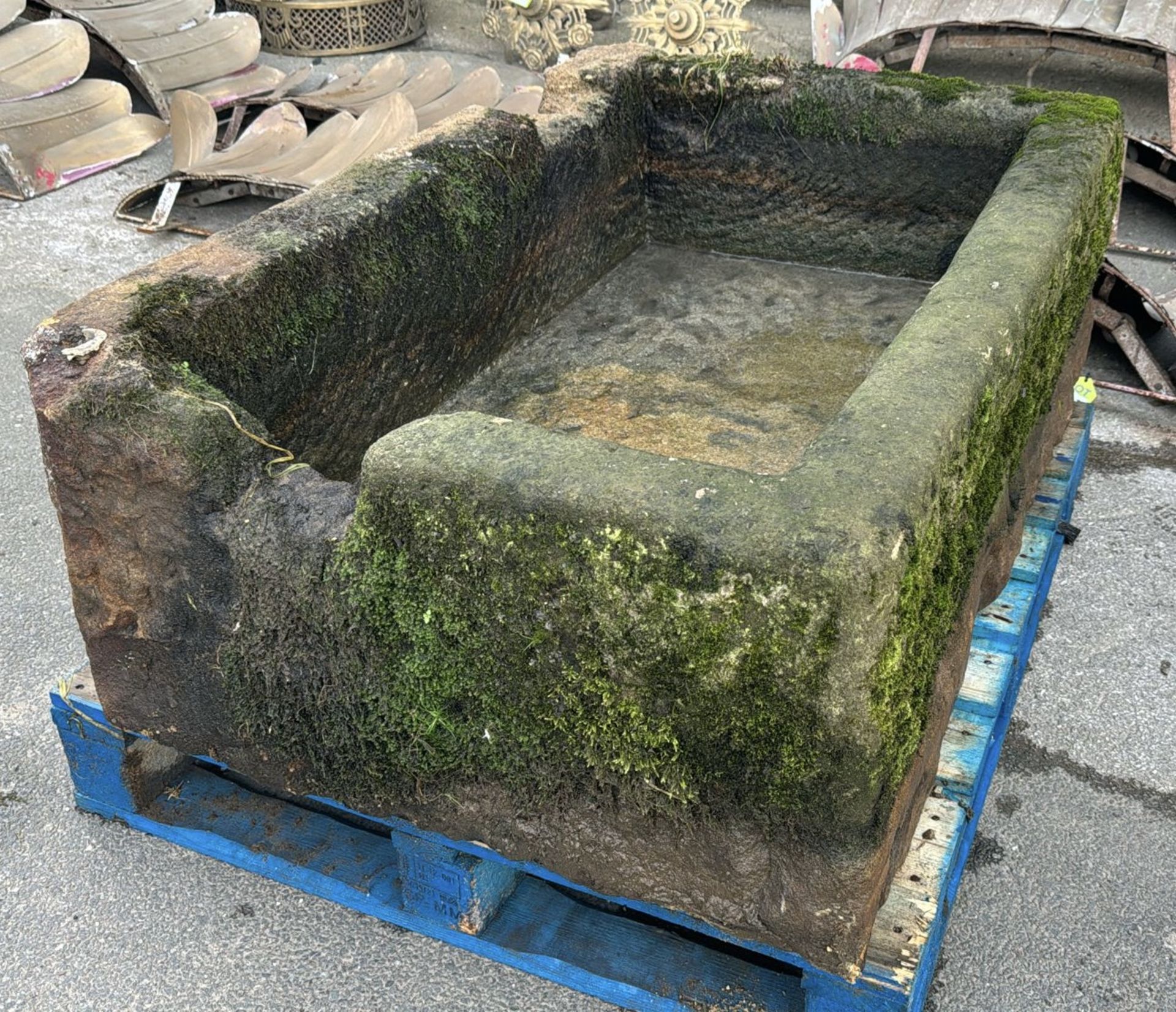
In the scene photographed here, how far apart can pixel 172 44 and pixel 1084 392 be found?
16.0 feet

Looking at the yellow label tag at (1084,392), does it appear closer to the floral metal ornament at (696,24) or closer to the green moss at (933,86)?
the green moss at (933,86)

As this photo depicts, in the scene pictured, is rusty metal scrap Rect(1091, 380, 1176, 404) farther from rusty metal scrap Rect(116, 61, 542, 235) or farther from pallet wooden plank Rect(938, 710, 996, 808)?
rusty metal scrap Rect(116, 61, 542, 235)

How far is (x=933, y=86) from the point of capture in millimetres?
3348

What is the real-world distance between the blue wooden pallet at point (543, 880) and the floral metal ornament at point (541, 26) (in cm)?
491

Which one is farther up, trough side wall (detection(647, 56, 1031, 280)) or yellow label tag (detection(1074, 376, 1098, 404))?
trough side wall (detection(647, 56, 1031, 280))

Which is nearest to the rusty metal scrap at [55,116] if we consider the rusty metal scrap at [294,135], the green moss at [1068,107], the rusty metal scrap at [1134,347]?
the rusty metal scrap at [294,135]

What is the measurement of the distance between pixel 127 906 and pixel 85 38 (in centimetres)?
474

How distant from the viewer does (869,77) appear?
3.40 metres

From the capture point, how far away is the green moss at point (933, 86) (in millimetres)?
3309

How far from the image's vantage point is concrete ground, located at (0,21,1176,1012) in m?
2.11

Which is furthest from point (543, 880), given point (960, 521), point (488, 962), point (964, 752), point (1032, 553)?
point (1032, 553)

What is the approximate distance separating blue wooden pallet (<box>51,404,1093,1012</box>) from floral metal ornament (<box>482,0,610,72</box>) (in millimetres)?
4910

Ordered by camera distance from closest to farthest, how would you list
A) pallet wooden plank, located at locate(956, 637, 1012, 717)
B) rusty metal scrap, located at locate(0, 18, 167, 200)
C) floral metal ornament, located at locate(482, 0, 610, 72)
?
pallet wooden plank, located at locate(956, 637, 1012, 717)
rusty metal scrap, located at locate(0, 18, 167, 200)
floral metal ornament, located at locate(482, 0, 610, 72)

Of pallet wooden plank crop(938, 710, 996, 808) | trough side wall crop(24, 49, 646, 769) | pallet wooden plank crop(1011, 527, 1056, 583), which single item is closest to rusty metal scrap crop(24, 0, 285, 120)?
trough side wall crop(24, 49, 646, 769)
